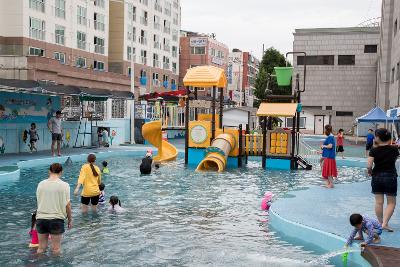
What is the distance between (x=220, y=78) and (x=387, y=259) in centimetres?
1789

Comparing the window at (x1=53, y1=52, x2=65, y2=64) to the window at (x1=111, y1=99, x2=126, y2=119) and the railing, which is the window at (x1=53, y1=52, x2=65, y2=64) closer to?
the window at (x1=111, y1=99, x2=126, y2=119)

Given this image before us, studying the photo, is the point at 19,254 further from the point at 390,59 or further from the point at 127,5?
the point at 127,5

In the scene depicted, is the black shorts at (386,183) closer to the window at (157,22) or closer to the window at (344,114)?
the window at (344,114)

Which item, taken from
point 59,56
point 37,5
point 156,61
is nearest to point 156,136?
point 37,5

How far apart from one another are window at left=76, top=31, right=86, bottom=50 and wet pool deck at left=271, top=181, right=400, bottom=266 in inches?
1640

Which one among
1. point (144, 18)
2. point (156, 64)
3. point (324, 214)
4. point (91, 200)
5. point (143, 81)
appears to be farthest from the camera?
point (156, 64)

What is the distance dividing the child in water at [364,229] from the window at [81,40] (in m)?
47.5

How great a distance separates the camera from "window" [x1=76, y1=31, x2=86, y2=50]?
171 ft

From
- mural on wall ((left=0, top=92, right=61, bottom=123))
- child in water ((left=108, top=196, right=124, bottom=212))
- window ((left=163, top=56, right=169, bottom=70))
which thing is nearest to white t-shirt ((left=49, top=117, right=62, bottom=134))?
mural on wall ((left=0, top=92, right=61, bottom=123))

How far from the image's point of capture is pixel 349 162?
2658 centimetres

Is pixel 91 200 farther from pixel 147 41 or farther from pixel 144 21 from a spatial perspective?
pixel 147 41

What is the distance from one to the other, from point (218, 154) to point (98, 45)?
37265 millimetres

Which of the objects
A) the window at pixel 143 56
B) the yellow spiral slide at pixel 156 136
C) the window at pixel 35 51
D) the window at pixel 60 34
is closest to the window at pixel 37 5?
the window at pixel 60 34

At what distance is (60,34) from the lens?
1923 inches
